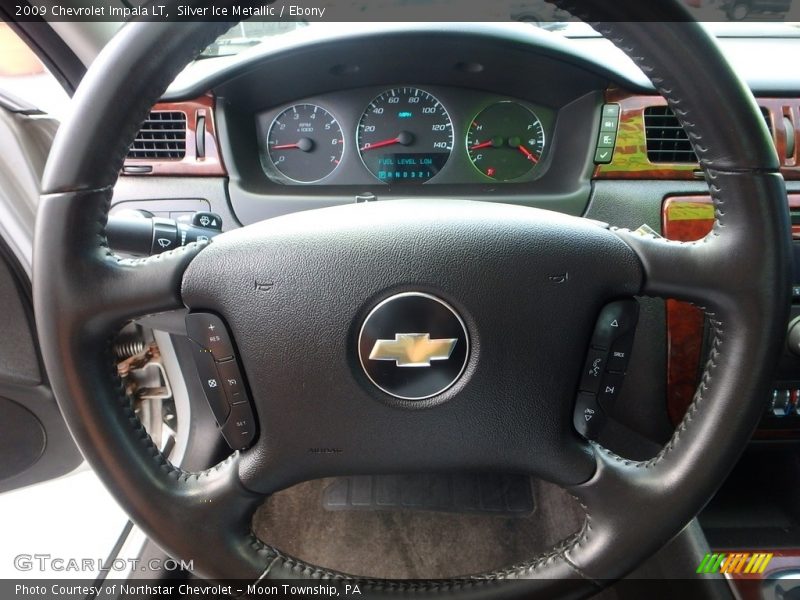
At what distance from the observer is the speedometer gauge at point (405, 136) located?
1398mm

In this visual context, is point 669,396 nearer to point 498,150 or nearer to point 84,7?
point 498,150

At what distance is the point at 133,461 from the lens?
0.74 m

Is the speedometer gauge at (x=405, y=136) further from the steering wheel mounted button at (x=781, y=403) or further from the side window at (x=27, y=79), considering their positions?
the steering wheel mounted button at (x=781, y=403)

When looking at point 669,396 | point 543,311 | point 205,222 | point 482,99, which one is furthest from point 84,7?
point 669,396

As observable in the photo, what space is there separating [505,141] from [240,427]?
0.92m

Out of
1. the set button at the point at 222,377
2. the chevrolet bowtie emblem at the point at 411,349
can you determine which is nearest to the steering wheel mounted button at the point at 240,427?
the set button at the point at 222,377

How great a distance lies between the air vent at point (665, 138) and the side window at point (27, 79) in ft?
3.96

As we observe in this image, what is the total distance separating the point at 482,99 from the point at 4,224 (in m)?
1.08

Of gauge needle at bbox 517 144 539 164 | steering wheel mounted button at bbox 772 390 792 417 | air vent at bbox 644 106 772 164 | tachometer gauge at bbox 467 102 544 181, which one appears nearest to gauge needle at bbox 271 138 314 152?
tachometer gauge at bbox 467 102 544 181

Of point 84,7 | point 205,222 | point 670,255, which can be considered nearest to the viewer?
point 670,255

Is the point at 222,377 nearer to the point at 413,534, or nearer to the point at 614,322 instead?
the point at 614,322

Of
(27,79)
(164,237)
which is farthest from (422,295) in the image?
(27,79)

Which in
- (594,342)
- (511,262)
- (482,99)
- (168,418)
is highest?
(482,99)

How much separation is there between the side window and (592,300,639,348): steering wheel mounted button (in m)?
1.16
